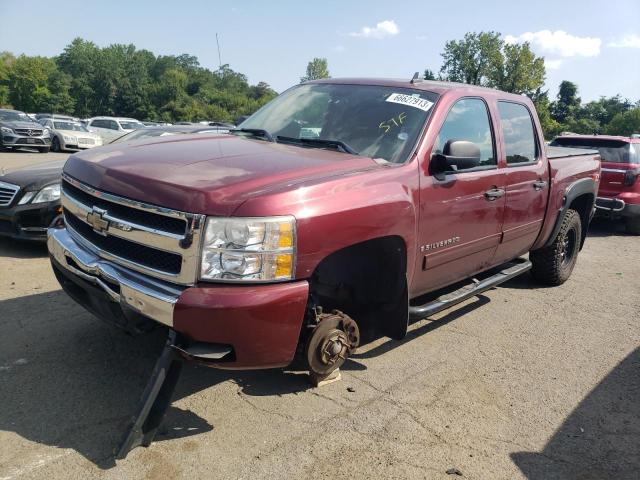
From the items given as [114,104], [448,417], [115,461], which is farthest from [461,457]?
[114,104]

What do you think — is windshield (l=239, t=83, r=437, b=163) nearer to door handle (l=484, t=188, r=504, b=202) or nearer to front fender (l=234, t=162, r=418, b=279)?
front fender (l=234, t=162, r=418, b=279)

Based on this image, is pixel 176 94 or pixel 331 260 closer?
pixel 331 260

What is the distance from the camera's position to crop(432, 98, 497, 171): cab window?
3718 mm

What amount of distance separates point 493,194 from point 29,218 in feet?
15.6

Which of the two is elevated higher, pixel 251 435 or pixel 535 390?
pixel 251 435

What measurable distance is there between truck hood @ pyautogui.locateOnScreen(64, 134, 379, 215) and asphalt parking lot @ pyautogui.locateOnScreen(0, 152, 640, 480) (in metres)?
1.23

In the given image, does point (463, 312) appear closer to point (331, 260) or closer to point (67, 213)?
point (331, 260)

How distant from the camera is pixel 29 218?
5.66 metres

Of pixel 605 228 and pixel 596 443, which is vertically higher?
pixel 596 443

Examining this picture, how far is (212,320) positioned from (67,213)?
5.29 ft

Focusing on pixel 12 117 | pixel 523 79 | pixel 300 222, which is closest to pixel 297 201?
pixel 300 222

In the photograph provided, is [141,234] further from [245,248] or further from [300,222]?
[300,222]

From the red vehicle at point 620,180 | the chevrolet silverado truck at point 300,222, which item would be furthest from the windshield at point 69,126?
the chevrolet silverado truck at point 300,222

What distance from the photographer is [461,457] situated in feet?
9.09
